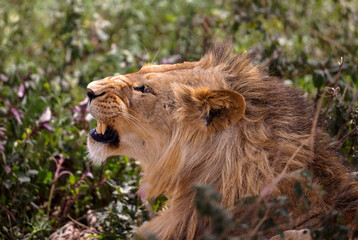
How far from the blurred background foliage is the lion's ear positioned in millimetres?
561

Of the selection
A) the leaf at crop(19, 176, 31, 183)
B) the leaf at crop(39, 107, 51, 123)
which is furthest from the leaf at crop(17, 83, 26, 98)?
the leaf at crop(19, 176, 31, 183)

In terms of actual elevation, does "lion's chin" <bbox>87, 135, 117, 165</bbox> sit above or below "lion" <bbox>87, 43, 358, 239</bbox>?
below

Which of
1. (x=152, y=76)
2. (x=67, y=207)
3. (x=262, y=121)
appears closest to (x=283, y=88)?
(x=262, y=121)

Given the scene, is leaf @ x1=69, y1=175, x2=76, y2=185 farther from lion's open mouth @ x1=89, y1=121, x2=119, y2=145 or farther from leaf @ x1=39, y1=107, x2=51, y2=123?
lion's open mouth @ x1=89, y1=121, x2=119, y2=145

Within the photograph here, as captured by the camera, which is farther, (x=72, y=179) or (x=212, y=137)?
(x=72, y=179)

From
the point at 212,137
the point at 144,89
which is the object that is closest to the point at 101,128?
the point at 144,89

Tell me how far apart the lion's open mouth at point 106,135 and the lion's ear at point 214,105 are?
0.39m

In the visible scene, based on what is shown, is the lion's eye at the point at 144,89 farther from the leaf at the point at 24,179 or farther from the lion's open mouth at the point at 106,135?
the leaf at the point at 24,179

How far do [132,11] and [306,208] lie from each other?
3.94 m

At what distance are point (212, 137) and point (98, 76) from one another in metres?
2.06

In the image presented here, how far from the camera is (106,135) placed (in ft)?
8.14

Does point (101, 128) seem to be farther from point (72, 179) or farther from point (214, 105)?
point (72, 179)

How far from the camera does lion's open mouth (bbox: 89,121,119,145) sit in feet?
8.04

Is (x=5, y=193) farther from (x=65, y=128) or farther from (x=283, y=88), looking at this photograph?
(x=283, y=88)
